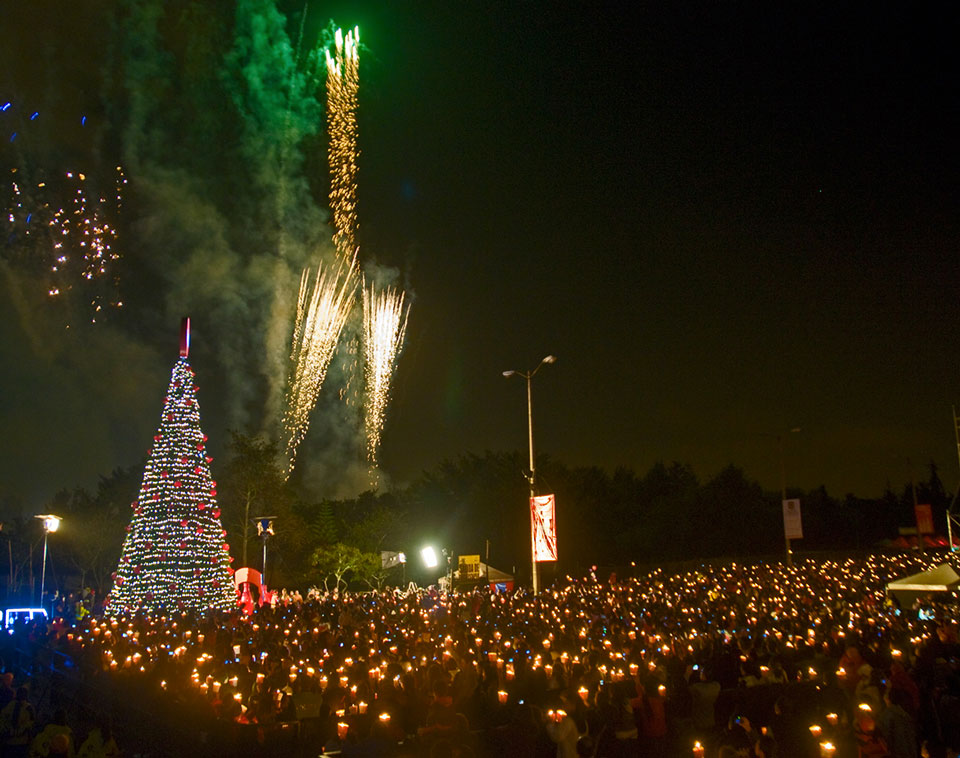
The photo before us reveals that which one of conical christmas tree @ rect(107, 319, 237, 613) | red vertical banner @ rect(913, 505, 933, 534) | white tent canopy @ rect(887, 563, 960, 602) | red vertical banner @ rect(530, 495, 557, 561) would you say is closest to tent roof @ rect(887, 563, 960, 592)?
white tent canopy @ rect(887, 563, 960, 602)

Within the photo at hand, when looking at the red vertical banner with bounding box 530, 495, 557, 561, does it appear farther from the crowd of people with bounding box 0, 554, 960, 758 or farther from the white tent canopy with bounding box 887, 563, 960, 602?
the white tent canopy with bounding box 887, 563, 960, 602

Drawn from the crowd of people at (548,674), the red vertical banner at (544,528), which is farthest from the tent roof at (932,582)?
the red vertical banner at (544,528)

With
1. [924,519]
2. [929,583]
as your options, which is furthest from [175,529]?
[924,519]

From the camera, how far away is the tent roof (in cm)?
2025

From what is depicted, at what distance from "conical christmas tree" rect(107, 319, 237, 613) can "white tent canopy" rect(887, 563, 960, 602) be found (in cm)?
2118

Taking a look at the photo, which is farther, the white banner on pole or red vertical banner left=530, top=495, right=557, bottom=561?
the white banner on pole

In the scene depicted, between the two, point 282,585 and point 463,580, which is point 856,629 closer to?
point 463,580

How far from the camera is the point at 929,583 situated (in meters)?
20.7

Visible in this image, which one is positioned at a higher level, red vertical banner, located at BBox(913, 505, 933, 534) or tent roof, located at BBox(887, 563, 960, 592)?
red vertical banner, located at BBox(913, 505, 933, 534)

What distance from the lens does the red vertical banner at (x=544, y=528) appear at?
23000mm

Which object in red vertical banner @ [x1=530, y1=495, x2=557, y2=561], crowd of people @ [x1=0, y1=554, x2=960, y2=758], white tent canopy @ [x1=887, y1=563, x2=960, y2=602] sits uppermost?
red vertical banner @ [x1=530, y1=495, x2=557, y2=561]

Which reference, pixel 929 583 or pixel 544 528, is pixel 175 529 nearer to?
pixel 544 528

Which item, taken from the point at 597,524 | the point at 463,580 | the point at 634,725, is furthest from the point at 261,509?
the point at 634,725

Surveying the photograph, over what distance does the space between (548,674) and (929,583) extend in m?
12.8
